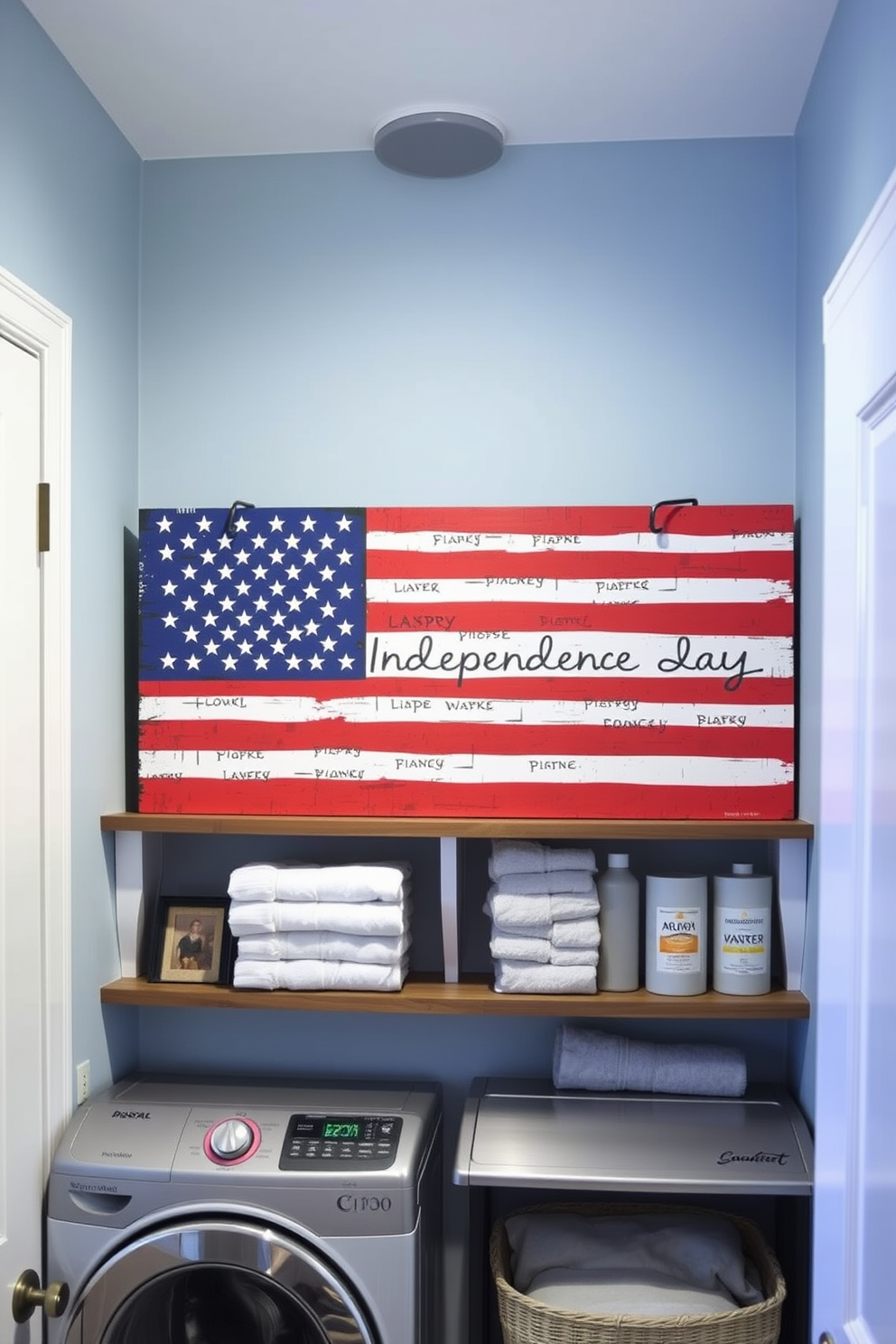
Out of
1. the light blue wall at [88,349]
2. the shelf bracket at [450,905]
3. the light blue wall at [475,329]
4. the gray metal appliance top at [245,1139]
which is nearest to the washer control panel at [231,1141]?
the gray metal appliance top at [245,1139]

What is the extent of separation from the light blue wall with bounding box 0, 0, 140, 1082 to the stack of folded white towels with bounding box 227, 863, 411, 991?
28 centimetres

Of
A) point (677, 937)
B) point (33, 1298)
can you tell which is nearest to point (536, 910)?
point (677, 937)

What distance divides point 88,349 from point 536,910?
1306mm

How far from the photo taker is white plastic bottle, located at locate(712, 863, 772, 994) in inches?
80.4

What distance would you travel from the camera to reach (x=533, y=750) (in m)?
2.10

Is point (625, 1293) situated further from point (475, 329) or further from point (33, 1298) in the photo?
point (475, 329)

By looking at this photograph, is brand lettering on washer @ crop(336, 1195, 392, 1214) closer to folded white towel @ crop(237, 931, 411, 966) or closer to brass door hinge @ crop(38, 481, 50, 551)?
folded white towel @ crop(237, 931, 411, 966)

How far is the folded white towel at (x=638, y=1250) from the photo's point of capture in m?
1.92

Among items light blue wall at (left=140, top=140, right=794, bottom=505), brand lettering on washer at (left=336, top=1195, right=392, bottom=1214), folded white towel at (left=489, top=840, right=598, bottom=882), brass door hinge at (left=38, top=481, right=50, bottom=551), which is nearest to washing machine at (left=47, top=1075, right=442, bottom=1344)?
brand lettering on washer at (left=336, top=1195, right=392, bottom=1214)

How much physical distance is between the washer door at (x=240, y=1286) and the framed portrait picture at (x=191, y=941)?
449mm

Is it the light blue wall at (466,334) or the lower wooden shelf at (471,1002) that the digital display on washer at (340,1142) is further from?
the light blue wall at (466,334)

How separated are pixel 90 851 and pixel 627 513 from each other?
117 cm

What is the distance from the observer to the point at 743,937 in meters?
2.05

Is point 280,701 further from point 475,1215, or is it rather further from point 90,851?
point 475,1215
